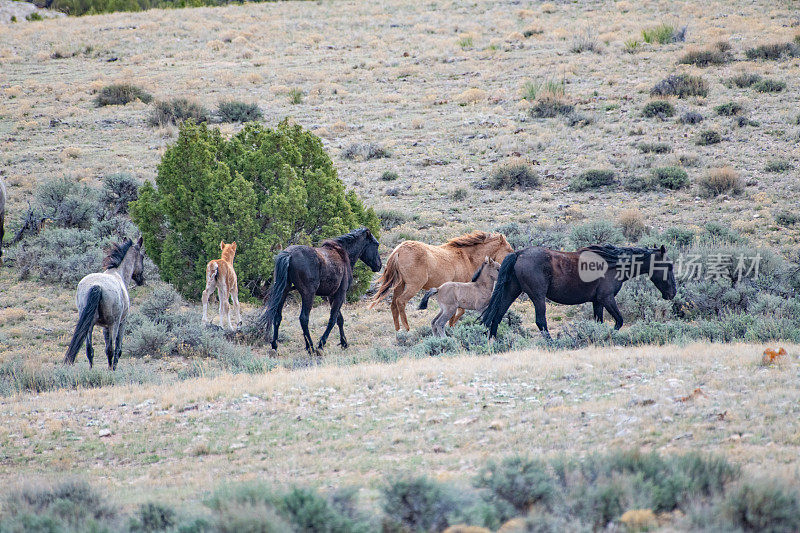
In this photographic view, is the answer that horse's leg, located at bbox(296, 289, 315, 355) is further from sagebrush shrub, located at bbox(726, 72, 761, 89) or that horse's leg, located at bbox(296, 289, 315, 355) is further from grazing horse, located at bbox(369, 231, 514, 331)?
sagebrush shrub, located at bbox(726, 72, 761, 89)

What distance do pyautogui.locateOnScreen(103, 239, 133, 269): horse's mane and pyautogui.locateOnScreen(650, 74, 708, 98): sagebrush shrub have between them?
883 inches

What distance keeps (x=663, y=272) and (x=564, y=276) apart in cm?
190

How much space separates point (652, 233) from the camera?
703 inches

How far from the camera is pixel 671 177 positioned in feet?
69.6

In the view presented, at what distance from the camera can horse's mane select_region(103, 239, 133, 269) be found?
12227 mm

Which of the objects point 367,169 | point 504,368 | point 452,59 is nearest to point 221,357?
point 504,368

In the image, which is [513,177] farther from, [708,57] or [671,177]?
[708,57]

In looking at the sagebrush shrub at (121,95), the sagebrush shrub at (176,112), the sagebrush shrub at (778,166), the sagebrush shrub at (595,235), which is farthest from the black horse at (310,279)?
the sagebrush shrub at (121,95)

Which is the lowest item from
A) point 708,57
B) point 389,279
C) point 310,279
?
point 389,279

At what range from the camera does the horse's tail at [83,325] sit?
35.3 ft

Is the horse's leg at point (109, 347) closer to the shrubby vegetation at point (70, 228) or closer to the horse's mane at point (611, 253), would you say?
the shrubby vegetation at point (70, 228)

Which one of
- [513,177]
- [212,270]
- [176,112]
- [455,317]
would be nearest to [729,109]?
[513,177]

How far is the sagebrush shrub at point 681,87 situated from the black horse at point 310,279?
1945 centimetres

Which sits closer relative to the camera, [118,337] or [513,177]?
[118,337]
